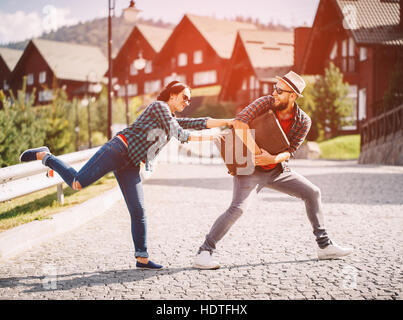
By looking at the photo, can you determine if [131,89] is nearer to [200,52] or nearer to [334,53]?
[200,52]

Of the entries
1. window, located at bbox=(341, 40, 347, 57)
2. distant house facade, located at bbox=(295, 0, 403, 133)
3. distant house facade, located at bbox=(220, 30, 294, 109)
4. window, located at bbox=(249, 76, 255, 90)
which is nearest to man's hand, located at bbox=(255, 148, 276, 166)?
distant house facade, located at bbox=(295, 0, 403, 133)

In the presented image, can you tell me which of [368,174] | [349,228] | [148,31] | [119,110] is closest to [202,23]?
[148,31]

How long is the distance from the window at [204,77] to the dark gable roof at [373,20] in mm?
24421

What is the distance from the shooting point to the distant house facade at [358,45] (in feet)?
93.9

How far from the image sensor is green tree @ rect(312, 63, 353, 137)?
30.2 metres

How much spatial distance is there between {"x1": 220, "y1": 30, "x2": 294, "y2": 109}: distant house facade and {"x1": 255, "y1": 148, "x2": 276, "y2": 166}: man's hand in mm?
34522

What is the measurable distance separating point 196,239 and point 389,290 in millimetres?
2831

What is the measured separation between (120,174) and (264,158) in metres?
1.37

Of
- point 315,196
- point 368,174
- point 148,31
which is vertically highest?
point 148,31

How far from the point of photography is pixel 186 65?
5500cm

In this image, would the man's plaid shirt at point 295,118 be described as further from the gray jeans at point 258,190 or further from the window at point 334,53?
the window at point 334,53

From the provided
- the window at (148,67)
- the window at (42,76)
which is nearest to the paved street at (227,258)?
the window at (148,67)

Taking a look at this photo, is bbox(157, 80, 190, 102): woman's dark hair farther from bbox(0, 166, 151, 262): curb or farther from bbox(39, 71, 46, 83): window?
bbox(39, 71, 46, 83): window
